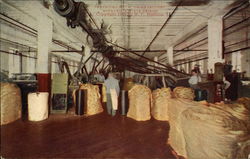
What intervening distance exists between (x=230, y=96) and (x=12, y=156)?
5213 mm

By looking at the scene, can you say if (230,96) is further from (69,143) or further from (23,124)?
(23,124)

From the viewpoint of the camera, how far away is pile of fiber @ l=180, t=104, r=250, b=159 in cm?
118

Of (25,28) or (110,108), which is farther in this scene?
(25,28)

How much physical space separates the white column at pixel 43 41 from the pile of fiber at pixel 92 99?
2.03 m

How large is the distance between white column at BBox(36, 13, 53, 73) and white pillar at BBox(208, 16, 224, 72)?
591 centimetres

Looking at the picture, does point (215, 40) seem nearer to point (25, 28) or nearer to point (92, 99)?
point (92, 99)

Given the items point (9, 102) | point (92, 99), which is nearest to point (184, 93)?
point (92, 99)

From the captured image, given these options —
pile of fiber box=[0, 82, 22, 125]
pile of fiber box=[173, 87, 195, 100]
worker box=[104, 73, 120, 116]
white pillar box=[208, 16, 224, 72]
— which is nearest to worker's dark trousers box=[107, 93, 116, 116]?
worker box=[104, 73, 120, 116]

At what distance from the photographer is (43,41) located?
4867mm

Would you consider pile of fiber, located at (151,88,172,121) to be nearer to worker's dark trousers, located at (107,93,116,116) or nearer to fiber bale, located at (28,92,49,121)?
worker's dark trousers, located at (107,93,116,116)

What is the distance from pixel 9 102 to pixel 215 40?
6656 millimetres

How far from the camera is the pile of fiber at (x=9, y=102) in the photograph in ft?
9.60

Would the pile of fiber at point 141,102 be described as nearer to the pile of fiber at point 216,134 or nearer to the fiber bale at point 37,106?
the pile of fiber at point 216,134

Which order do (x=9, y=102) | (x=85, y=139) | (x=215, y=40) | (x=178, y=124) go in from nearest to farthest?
(x=178, y=124) < (x=85, y=139) < (x=9, y=102) < (x=215, y=40)
